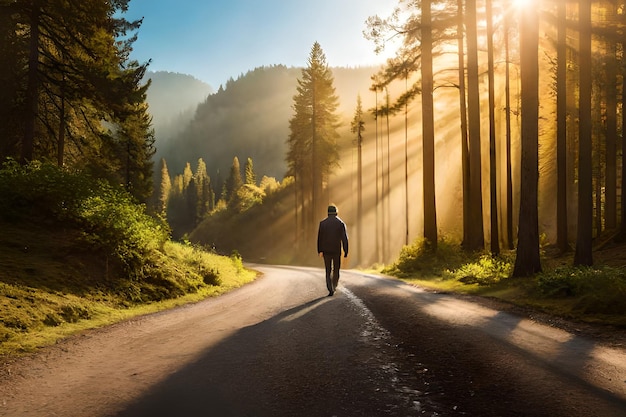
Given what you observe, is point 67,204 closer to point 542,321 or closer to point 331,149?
point 542,321

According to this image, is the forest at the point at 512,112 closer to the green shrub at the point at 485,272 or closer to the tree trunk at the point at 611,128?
the tree trunk at the point at 611,128

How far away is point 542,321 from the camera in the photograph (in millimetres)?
6906

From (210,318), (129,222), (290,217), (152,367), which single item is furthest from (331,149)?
(152,367)

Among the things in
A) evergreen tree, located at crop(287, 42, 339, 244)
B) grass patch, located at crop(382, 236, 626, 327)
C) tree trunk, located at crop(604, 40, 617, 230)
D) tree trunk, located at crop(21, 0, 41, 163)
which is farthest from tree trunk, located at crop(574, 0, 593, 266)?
evergreen tree, located at crop(287, 42, 339, 244)

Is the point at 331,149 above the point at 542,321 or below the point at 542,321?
above

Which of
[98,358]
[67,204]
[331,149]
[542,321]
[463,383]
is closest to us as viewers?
[463,383]

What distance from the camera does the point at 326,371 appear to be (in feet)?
13.9

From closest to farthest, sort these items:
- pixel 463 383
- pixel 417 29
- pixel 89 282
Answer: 1. pixel 463 383
2. pixel 89 282
3. pixel 417 29

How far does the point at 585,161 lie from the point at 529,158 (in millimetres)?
1955

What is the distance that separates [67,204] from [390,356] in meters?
10.4

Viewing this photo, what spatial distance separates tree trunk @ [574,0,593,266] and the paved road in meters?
7.21

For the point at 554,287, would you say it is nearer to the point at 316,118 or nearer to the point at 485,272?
the point at 485,272

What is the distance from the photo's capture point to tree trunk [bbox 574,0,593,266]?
1259 cm

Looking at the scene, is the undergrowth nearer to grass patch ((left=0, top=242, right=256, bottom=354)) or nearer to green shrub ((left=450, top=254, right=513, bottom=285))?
grass patch ((left=0, top=242, right=256, bottom=354))
